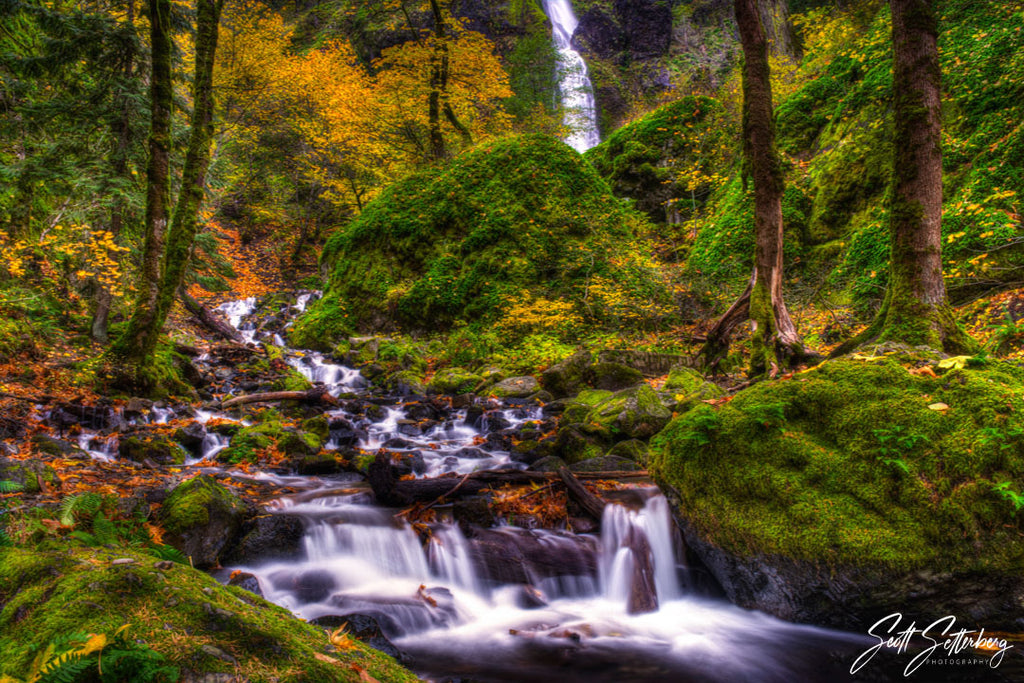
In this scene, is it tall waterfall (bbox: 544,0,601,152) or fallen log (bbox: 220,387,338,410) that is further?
tall waterfall (bbox: 544,0,601,152)

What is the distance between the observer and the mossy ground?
10.2 ft

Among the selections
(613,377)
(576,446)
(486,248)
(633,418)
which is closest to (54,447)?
(576,446)

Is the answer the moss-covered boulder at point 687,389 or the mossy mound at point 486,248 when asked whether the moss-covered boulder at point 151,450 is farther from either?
the mossy mound at point 486,248

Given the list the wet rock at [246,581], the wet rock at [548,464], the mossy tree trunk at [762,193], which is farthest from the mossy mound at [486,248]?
the wet rock at [246,581]

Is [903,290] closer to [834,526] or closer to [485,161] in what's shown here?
[834,526]

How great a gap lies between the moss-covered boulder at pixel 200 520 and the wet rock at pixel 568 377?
6997mm

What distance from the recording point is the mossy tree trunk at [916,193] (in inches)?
184

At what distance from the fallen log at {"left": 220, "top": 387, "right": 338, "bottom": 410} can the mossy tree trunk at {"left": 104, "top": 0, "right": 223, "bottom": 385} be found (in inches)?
55.7

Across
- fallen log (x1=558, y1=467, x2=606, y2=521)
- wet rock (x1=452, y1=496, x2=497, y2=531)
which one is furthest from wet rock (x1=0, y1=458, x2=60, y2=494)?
fallen log (x1=558, y1=467, x2=606, y2=521)

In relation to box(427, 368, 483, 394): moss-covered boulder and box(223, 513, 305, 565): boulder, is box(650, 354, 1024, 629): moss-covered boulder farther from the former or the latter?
box(427, 368, 483, 394): moss-covered boulder

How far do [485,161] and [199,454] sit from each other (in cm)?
1275

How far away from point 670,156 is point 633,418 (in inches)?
555

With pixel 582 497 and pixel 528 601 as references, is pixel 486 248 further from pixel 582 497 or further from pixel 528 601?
pixel 528 601

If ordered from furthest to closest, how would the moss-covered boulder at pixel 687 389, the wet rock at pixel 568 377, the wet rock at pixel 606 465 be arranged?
the wet rock at pixel 568 377
the moss-covered boulder at pixel 687 389
the wet rock at pixel 606 465
